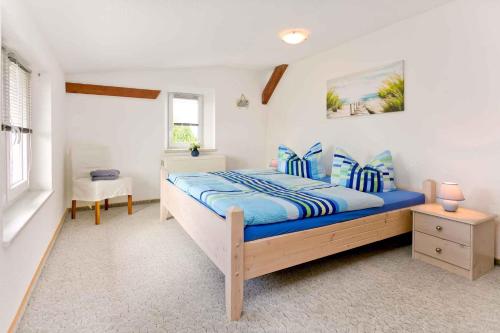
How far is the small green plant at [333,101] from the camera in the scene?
12.5 ft

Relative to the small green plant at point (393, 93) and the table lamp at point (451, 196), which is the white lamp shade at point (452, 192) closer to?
the table lamp at point (451, 196)

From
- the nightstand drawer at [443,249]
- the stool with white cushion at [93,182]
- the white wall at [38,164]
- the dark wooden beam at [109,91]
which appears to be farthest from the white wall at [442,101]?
the white wall at [38,164]

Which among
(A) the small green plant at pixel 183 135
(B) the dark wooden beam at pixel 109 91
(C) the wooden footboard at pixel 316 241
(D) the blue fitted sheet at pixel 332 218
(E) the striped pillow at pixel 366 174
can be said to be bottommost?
(C) the wooden footboard at pixel 316 241

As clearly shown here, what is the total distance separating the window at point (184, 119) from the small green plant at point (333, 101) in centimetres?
222

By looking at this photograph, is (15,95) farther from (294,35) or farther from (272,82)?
(272,82)

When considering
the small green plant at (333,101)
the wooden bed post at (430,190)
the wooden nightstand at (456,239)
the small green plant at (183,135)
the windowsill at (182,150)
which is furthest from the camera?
the small green plant at (183,135)

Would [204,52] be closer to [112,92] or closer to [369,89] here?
[112,92]

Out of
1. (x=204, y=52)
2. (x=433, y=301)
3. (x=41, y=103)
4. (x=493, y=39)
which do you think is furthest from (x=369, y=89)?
(x=41, y=103)

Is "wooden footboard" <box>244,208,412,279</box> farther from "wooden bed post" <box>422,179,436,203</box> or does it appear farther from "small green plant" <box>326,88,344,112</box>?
"small green plant" <box>326,88,344,112</box>

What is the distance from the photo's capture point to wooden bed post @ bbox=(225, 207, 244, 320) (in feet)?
5.49

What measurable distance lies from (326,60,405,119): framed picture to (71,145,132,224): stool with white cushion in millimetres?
2956

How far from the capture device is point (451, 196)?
7.63 feet

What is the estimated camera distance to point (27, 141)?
2574 mm

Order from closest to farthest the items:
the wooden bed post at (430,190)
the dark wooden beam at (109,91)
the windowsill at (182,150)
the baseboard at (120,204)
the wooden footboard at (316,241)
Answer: the wooden footboard at (316,241) < the wooden bed post at (430,190) < the dark wooden beam at (109,91) < the baseboard at (120,204) < the windowsill at (182,150)
